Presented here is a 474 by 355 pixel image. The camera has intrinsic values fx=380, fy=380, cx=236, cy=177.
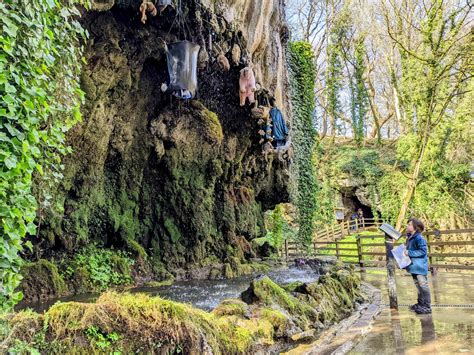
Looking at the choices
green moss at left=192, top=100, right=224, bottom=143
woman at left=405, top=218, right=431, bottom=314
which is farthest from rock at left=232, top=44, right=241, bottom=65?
woman at left=405, top=218, right=431, bottom=314

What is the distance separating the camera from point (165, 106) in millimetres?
10703

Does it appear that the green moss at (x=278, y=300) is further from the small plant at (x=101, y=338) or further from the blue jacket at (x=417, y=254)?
the small plant at (x=101, y=338)

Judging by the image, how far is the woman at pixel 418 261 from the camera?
5.65 m

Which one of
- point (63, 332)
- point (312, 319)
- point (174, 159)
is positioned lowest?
point (312, 319)

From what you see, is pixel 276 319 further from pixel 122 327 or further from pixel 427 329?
pixel 122 327

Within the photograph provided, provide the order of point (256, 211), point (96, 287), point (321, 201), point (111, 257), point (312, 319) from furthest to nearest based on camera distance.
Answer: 1. point (321, 201)
2. point (256, 211)
3. point (111, 257)
4. point (96, 287)
5. point (312, 319)

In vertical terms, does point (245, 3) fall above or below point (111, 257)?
above

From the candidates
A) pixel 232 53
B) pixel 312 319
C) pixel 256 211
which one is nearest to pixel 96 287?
pixel 312 319

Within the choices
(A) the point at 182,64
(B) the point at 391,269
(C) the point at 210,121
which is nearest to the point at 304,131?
(C) the point at 210,121

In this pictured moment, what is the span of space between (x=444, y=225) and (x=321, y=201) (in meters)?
9.42

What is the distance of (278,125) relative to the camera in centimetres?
1198

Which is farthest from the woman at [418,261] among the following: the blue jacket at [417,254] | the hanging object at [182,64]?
the hanging object at [182,64]

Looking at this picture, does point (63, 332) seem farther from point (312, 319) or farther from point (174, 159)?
point (174, 159)

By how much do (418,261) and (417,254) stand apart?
0.11 meters
